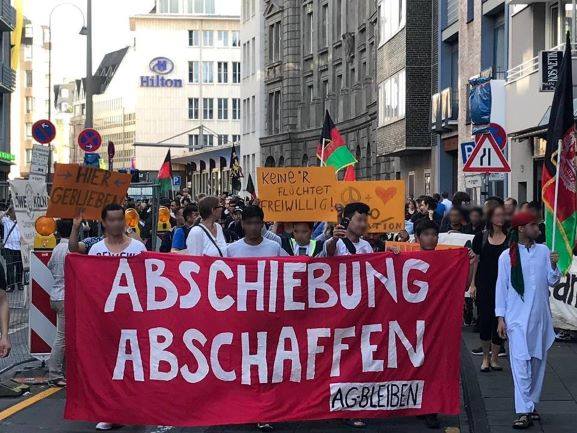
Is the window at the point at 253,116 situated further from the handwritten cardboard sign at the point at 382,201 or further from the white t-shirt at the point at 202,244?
the white t-shirt at the point at 202,244

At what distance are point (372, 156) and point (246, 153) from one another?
1167 inches

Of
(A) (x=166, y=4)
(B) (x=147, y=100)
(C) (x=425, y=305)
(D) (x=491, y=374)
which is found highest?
(A) (x=166, y=4)

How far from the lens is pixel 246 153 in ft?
258

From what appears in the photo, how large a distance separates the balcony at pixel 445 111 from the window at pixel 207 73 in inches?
3567

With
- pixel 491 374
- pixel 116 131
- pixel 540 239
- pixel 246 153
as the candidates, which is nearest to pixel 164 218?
pixel 540 239

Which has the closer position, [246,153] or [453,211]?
[453,211]

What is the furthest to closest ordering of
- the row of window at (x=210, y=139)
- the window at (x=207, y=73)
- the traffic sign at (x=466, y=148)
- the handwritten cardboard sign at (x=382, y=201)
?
the window at (x=207, y=73) → the row of window at (x=210, y=139) → the traffic sign at (x=466, y=148) → the handwritten cardboard sign at (x=382, y=201)

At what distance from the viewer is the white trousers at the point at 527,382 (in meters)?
9.71

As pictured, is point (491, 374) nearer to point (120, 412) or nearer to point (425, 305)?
point (425, 305)

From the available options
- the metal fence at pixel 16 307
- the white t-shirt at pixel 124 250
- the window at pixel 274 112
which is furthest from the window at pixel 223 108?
the white t-shirt at pixel 124 250

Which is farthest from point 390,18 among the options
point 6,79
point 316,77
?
point 6,79

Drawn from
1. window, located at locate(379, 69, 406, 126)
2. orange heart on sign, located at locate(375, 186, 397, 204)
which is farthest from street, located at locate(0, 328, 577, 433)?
window, located at locate(379, 69, 406, 126)

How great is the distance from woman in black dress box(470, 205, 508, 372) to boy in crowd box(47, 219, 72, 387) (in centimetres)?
404

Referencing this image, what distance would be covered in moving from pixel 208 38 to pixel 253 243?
12128 cm
